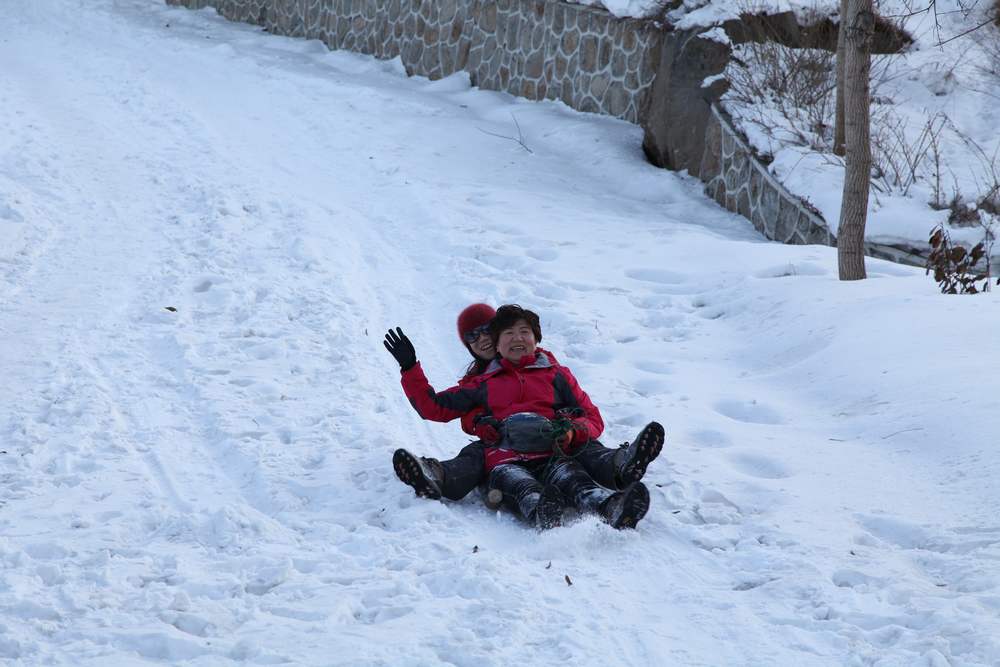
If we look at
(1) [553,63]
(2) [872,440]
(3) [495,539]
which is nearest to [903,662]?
(3) [495,539]

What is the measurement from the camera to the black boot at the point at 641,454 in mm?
4254

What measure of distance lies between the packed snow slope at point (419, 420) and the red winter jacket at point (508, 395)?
0.32 m

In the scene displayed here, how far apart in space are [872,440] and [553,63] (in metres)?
8.27

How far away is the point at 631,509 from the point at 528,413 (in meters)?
0.79

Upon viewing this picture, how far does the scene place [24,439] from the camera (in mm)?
4555

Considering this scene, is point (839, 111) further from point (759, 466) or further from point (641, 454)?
point (641, 454)

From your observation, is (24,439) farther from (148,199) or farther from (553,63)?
(553,63)

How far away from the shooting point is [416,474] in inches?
165

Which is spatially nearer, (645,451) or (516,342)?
(645,451)

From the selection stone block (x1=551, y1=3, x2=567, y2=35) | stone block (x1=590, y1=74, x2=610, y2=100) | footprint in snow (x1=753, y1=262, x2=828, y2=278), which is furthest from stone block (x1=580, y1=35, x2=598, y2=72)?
footprint in snow (x1=753, y1=262, x2=828, y2=278)

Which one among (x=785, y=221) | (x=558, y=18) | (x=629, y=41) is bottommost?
(x=785, y=221)

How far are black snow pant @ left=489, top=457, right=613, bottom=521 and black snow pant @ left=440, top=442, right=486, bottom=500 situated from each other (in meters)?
0.07

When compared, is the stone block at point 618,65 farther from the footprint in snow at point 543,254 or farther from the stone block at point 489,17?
the footprint in snow at point 543,254

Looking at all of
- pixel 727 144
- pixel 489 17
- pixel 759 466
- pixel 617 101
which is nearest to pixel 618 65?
pixel 617 101
